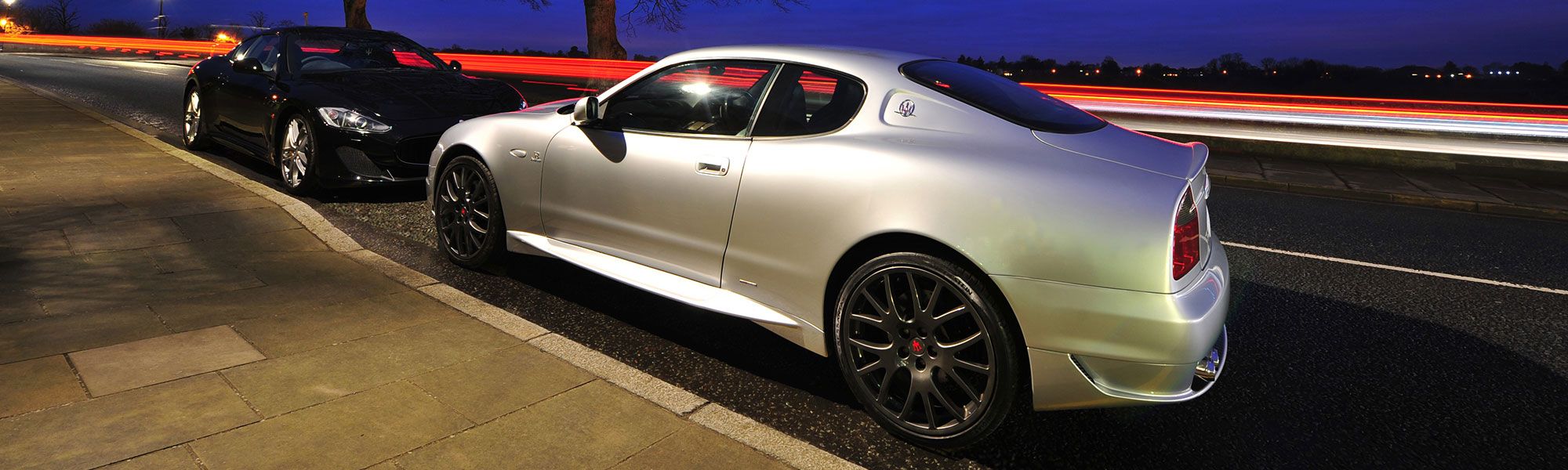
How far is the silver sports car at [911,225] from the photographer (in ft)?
8.98

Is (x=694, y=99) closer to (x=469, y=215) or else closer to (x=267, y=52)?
(x=469, y=215)

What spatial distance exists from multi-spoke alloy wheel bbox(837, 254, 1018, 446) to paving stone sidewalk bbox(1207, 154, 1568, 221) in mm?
8296

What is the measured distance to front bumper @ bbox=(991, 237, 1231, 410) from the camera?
269 cm

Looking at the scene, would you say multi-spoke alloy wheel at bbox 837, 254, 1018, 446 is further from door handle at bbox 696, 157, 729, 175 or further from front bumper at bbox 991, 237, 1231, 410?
door handle at bbox 696, 157, 729, 175

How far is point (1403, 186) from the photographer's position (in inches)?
384

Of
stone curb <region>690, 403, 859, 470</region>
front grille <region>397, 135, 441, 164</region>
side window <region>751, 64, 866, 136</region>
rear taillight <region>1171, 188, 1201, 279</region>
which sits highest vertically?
side window <region>751, 64, 866, 136</region>

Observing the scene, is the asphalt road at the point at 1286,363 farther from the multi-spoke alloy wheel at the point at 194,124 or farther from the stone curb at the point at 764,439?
the multi-spoke alloy wheel at the point at 194,124

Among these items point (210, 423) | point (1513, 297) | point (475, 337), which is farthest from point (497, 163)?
point (1513, 297)

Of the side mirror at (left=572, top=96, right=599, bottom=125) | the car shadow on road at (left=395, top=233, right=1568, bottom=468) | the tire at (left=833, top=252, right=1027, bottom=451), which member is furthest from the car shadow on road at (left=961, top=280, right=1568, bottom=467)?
the side mirror at (left=572, top=96, right=599, bottom=125)

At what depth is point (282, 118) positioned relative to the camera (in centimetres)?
737

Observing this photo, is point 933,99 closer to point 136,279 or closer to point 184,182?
point 136,279

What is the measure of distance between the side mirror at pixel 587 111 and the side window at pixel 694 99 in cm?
8

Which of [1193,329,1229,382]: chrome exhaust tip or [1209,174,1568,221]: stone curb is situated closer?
[1193,329,1229,382]: chrome exhaust tip

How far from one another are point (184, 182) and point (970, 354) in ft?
23.2
